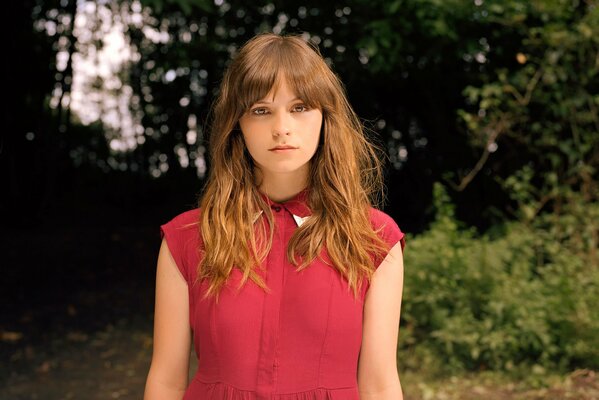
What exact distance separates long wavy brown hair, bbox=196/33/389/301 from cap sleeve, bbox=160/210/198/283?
0.10 feet

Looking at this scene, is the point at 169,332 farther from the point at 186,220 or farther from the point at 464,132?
the point at 464,132

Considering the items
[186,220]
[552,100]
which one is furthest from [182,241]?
[552,100]

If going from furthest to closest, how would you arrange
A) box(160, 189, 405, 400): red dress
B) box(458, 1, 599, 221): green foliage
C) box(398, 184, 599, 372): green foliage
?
box(458, 1, 599, 221): green foliage, box(398, 184, 599, 372): green foliage, box(160, 189, 405, 400): red dress

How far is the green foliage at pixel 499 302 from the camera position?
14.3 feet

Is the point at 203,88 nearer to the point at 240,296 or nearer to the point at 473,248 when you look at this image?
the point at 473,248

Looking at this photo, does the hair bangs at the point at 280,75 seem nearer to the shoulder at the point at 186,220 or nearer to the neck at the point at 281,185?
the neck at the point at 281,185

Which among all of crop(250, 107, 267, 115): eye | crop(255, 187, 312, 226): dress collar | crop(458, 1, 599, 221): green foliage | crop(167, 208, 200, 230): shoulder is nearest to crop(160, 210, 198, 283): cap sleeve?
crop(167, 208, 200, 230): shoulder

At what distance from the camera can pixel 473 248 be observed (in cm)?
483

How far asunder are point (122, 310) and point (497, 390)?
4.45 metres

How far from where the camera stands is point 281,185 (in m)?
1.66

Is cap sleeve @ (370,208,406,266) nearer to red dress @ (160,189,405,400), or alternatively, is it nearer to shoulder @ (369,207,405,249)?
shoulder @ (369,207,405,249)

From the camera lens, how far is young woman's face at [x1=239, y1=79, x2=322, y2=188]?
1.54m

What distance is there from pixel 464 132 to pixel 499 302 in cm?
267

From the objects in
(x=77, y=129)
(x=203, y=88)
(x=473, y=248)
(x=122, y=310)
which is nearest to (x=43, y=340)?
(x=122, y=310)
